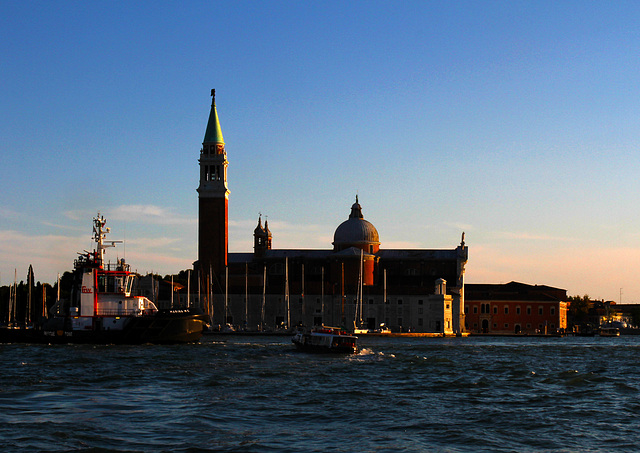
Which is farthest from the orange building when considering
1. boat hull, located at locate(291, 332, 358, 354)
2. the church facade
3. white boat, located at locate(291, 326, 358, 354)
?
boat hull, located at locate(291, 332, 358, 354)

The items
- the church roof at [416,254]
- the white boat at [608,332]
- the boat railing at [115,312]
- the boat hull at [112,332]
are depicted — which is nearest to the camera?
the boat hull at [112,332]

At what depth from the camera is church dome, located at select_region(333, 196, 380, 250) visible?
115 meters

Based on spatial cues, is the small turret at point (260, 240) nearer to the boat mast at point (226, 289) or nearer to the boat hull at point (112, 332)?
the boat mast at point (226, 289)

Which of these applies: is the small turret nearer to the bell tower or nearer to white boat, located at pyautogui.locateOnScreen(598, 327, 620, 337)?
the bell tower

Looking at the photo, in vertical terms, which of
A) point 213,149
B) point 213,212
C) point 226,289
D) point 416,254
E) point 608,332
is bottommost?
point 608,332

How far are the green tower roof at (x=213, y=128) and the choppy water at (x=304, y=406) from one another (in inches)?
2568

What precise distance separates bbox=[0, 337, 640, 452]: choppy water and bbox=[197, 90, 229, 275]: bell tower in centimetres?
6167

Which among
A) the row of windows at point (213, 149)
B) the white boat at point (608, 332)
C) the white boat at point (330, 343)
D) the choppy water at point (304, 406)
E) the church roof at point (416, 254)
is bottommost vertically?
the white boat at point (608, 332)

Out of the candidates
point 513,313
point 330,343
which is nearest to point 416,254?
point 513,313

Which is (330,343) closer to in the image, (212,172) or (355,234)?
(212,172)

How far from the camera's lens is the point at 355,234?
115000mm

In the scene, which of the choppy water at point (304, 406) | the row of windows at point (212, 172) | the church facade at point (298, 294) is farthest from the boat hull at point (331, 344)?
the row of windows at point (212, 172)

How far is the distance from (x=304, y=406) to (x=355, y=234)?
88274mm

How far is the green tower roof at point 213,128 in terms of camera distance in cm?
10888
